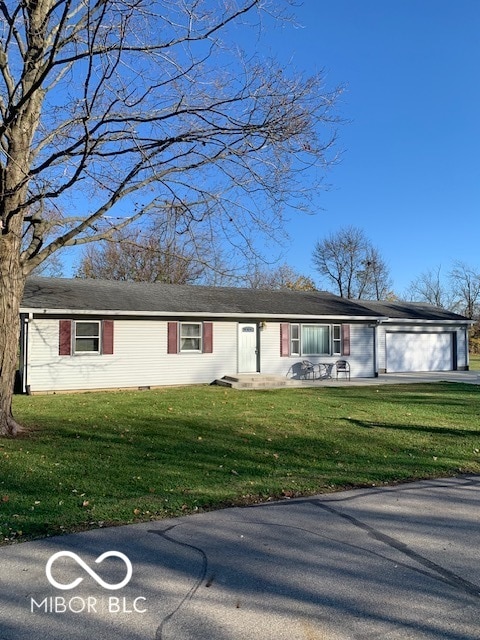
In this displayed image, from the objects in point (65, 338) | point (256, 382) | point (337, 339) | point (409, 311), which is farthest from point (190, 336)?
point (409, 311)

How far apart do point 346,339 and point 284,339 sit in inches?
114

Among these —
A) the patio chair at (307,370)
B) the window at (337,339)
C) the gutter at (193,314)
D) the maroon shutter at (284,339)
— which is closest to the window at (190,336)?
the gutter at (193,314)

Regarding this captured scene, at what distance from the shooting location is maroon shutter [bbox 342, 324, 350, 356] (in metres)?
20.3

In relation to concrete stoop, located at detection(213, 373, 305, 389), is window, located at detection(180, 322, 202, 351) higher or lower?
higher

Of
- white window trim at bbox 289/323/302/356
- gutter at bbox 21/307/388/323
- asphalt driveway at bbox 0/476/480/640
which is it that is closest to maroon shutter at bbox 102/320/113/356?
gutter at bbox 21/307/388/323

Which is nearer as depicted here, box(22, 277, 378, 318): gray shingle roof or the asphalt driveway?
the asphalt driveway

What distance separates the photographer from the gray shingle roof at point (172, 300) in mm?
16047

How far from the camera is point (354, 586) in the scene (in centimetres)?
334

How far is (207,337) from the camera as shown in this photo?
58.7 ft

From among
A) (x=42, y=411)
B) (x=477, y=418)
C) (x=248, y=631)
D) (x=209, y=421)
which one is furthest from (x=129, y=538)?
(x=477, y=418)

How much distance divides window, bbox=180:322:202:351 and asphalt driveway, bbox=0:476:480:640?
1291 centimetres

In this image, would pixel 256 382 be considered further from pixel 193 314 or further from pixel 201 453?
pixel 201 453

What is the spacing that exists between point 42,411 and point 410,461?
779 cm

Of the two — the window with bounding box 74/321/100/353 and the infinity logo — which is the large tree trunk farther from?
the window with bounding box 74/321/100/353
